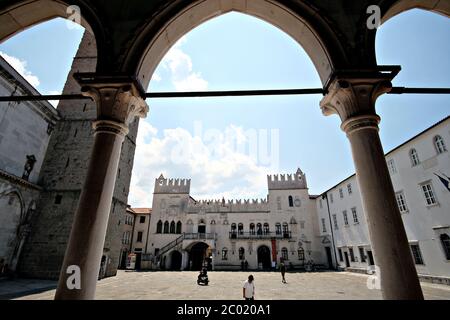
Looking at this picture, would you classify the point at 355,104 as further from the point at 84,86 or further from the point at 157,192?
the point at 157,192

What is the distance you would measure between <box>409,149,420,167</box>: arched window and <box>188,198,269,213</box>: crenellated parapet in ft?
67.7

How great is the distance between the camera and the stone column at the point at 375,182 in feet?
8.38

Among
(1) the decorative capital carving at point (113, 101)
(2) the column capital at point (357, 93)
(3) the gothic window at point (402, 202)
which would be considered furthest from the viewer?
(3) the gothic window at point (402, 202)

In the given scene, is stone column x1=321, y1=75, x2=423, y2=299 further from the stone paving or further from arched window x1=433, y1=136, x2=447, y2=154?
arched window x1=433, y1=136, x2=447, y2=154

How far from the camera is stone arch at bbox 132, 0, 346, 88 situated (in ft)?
13.0

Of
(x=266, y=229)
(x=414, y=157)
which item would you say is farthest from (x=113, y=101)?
(x=266, y=229)

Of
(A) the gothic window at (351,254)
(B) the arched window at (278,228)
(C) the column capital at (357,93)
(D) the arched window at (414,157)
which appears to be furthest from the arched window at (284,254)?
(C) the column capital at (357,93)

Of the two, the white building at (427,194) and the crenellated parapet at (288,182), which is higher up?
the crenellated parapet at (288,182)

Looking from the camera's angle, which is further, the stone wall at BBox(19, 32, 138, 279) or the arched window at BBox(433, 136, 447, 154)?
the stone wall at BBox(19, 32, 138, 279)

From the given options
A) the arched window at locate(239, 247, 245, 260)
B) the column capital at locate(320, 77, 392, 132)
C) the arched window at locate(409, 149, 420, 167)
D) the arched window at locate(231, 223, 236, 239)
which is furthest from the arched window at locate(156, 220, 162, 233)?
the column capital at locate(320, 77, 392, 132)

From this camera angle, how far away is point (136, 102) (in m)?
3.91

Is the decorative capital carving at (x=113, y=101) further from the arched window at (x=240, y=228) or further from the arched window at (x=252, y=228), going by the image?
the arched window at (x=252, y=228)

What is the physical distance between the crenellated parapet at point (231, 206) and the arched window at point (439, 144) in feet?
74.0

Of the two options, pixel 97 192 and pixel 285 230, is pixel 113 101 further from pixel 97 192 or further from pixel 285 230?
pixel 285 230
